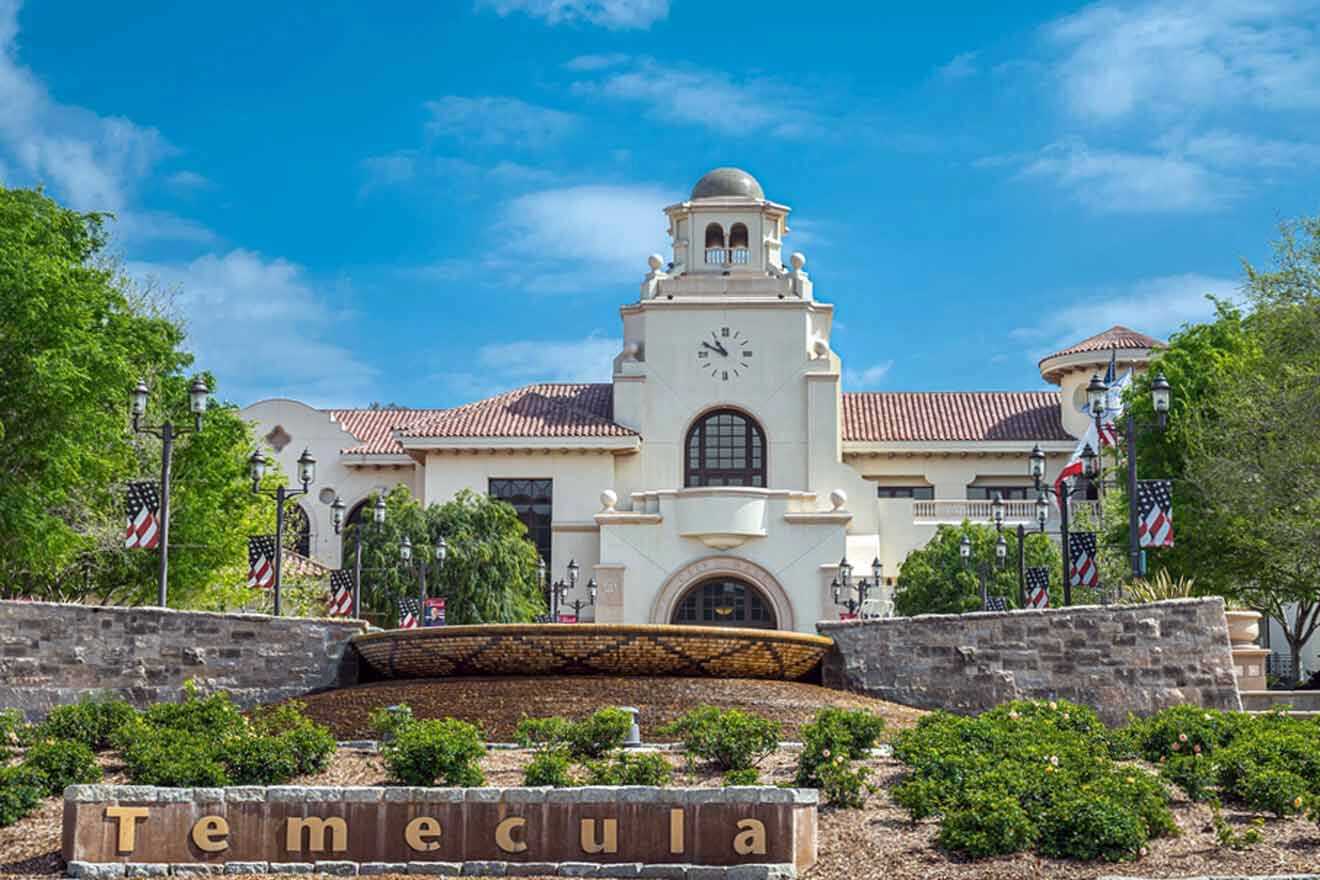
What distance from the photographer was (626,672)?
67.9 feet

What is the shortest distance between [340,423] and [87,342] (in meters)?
35.6

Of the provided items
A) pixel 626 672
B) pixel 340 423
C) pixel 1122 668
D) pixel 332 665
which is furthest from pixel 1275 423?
pixel 340 423

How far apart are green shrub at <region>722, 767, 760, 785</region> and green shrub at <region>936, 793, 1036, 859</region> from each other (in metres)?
1.82

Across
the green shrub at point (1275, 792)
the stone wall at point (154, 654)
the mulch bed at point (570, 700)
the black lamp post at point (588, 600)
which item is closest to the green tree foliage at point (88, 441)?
the stone wall at point (154, 654)

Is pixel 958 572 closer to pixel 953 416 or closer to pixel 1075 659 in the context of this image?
pixel 953 416

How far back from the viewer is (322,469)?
214 feet

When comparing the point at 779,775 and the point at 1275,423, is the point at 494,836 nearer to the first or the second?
the point at 779,775

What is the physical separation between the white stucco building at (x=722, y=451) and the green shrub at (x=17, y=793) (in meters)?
40.5

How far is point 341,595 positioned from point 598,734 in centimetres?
2779

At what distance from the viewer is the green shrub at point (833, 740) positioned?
15.5m

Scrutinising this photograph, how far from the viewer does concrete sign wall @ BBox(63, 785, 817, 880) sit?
44.6ft

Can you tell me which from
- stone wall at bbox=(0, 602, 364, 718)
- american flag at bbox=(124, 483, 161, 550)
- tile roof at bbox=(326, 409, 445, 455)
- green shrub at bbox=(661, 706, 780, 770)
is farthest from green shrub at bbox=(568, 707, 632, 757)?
tile roof at bbox=(326, 409, 445, 455)

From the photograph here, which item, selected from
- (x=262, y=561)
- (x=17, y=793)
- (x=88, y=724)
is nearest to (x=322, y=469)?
(x=262, y=561)

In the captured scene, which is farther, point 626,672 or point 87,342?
point 87,342
